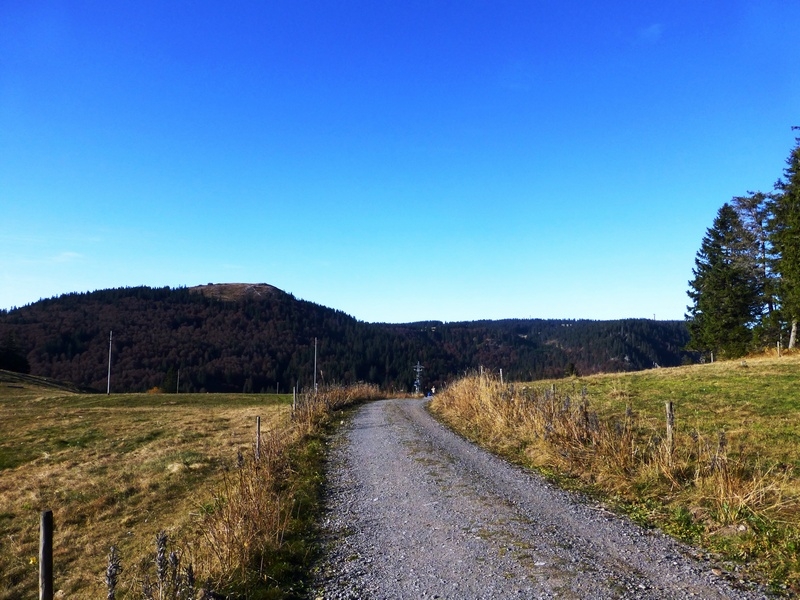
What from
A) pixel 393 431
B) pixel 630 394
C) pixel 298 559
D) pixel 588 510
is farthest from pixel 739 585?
pixel 630 394

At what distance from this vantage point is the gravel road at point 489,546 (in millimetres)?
4547

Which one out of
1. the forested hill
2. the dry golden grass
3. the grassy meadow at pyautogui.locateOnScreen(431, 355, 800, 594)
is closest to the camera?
the grassy meadow at pyautogui.locateOnScreen(431, 355, 800, 594)

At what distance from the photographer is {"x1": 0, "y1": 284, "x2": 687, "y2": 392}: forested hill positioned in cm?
11944

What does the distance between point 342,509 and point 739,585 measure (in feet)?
15.9

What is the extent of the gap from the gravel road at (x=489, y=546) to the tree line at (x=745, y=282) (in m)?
32.5

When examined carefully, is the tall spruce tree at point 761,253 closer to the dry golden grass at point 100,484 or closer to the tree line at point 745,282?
the tree line at point 745,282

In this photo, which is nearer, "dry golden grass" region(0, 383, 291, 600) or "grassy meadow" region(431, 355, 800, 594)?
"grassy meadow" region(431, 355, 800, 594)

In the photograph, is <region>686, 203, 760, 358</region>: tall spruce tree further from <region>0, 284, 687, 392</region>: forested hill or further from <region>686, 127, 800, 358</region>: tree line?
<region>0, 284, 687, 392</region>: forested hill

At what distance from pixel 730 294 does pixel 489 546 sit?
1677 inches

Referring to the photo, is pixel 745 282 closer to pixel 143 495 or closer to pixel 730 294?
pixel 730 294

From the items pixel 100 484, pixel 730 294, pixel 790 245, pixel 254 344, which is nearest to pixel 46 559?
pixel 100 484

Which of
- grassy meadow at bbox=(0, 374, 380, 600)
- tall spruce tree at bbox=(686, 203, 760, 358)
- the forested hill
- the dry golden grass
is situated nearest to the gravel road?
grassy meadow at bbox=(0, 374, 380, 600)

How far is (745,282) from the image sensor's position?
4038 cm

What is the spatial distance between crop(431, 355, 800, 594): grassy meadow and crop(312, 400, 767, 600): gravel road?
1.80ft
